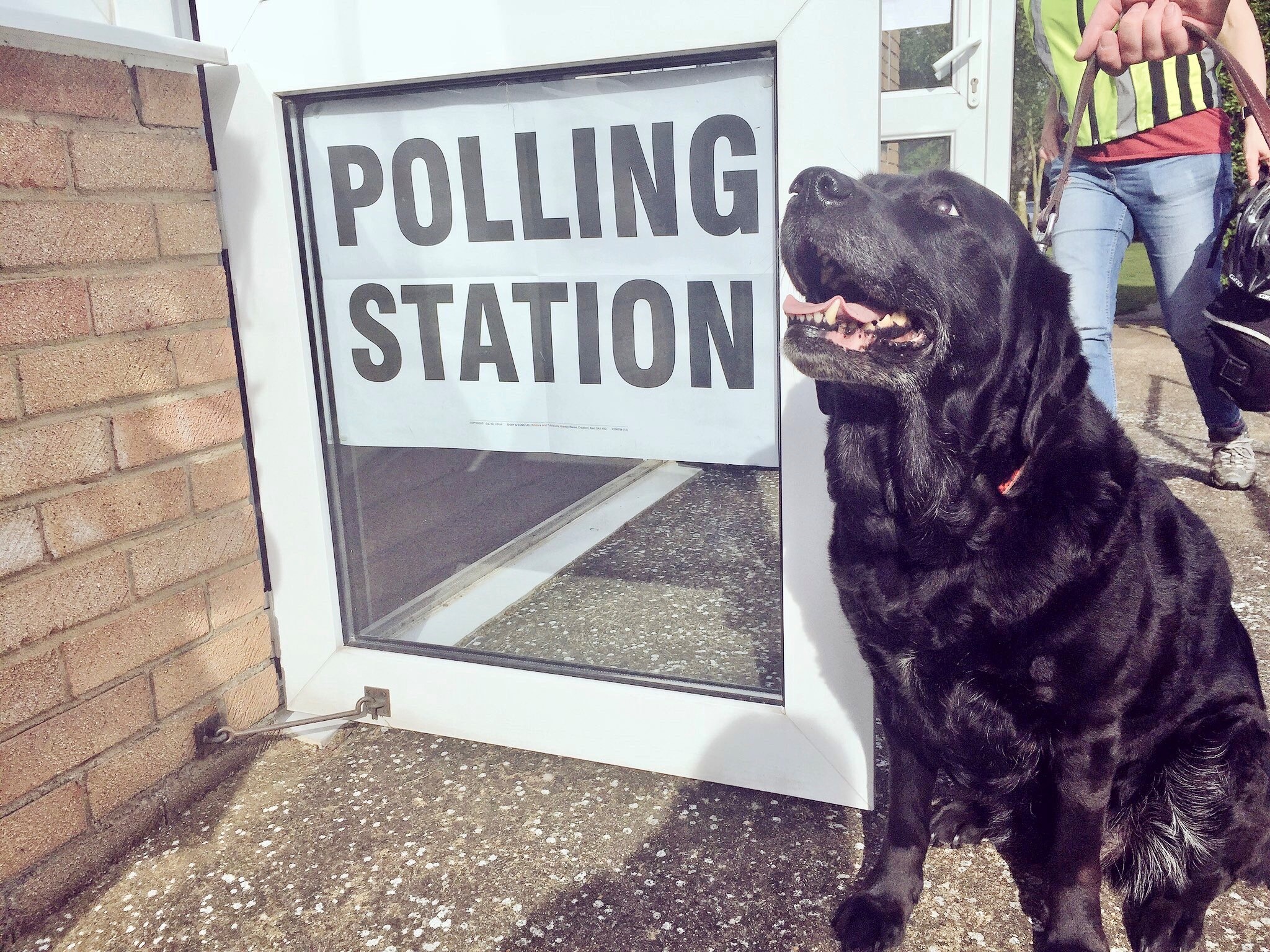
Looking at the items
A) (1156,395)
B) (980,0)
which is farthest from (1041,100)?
(980,0)

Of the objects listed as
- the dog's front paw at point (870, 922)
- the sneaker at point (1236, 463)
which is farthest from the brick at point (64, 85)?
the sneaker at point (1236, 463)

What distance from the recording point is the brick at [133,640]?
200cm

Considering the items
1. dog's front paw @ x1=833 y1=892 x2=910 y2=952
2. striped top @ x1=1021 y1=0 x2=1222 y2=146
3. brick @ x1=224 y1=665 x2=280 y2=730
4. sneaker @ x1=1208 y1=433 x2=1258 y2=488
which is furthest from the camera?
sneaker @ x1=1208 y1=433 x2=1258 y2=488

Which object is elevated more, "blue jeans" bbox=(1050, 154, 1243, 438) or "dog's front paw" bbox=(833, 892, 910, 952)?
"blue jeans" bbox=(1050, 154, 1243, 438)

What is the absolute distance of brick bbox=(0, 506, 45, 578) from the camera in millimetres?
1838

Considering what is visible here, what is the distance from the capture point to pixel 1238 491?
421 cm

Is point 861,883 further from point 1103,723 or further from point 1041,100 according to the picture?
point 1041,100

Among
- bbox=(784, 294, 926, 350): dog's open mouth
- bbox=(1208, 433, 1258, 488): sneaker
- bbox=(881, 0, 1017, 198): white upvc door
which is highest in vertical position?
bbox=(881, 0, 1017, 198): white upvc door

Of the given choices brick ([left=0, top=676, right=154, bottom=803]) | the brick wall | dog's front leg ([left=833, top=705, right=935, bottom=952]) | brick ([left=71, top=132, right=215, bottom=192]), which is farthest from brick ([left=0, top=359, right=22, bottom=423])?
dog's front leg ([left=833, top=705, right=935, bottom=952])

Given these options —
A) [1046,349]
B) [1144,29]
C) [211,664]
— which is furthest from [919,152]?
[211,664]

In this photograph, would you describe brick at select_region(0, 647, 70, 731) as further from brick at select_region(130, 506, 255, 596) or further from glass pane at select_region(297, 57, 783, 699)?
glass pane at select_region(297, 57, 783, 699)

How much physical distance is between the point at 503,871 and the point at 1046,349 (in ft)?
Answer: 4.90

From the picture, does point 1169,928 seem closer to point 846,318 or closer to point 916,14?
point 846,318

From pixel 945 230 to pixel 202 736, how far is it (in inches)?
82.1
